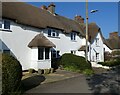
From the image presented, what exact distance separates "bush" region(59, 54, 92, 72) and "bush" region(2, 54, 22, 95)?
13319 millimetres

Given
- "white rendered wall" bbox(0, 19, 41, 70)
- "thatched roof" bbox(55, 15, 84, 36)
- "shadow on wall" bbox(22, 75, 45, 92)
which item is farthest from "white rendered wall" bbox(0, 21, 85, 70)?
"thatched roof" bbox(55, 15, 84, 36)

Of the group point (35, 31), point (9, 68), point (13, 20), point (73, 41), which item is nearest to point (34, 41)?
point (35, 31)

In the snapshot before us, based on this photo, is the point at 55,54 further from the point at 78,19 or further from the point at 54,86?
the point at 78,19

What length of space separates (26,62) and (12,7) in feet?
19.7

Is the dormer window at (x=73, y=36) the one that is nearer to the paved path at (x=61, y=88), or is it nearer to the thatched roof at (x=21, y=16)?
the thatched roof at (x=21, y=16)

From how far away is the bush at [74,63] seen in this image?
22.5m

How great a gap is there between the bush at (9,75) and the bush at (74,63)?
13.3 m

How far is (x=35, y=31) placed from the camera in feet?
72.3

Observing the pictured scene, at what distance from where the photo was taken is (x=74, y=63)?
2325 centimetres

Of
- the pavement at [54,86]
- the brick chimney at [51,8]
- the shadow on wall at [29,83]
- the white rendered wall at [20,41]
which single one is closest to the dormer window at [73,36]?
the brick chimney at [51,8]

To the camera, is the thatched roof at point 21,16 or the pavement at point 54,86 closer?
the pavement at point 54,86

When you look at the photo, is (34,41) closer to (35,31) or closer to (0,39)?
(35,31)

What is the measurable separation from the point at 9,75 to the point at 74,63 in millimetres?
14822

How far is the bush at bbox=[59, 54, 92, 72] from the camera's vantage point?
22453mm
